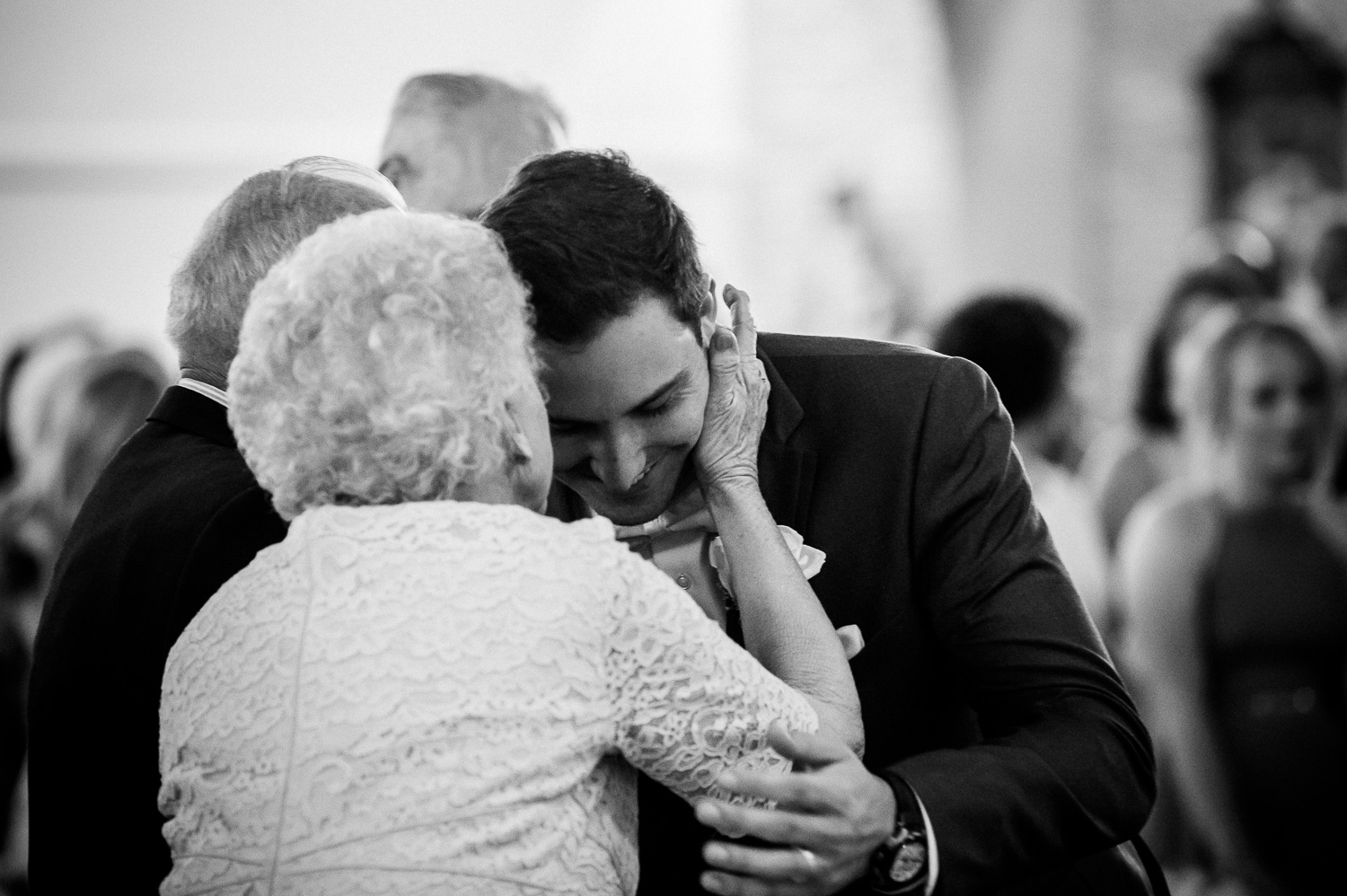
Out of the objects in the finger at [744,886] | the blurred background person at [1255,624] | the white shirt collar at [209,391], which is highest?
the white shirt collar at [209,391]

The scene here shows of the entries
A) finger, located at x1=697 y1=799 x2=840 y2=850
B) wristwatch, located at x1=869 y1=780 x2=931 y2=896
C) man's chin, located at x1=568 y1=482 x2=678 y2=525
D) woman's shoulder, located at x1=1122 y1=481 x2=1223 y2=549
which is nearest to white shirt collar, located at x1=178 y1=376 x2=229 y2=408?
man's chin, located at x1=568 y1=482 x2=678 y2=525

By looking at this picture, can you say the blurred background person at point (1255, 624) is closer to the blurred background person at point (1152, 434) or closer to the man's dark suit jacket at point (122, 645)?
the blurred background person at point (1152, 434)

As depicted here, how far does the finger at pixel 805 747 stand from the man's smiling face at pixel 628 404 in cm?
51

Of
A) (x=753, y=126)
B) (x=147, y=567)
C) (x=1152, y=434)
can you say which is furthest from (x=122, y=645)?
(x=753, y=126)

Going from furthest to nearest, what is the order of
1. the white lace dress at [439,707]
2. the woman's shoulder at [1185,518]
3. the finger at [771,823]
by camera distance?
the woman's shoulder at [1185,518] → the finger at [771,823] → the white lace dress at [439,707]

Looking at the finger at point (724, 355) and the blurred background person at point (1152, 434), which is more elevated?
the finger at point (724, 355)

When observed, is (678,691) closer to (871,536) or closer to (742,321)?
(871,536)

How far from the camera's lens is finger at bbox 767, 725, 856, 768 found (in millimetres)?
1632

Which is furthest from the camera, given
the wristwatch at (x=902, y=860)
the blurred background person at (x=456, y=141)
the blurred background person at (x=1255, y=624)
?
the blurred background person at (x=1255, y=624)

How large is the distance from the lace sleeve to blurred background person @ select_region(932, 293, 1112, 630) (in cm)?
A: 267

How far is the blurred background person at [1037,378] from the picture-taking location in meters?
4.21

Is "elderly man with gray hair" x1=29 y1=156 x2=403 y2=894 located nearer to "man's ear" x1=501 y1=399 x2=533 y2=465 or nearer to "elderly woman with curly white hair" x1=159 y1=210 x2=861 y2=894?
"elderly woman with curly white hair" x1=159 y1=210 x2=861 y2=894

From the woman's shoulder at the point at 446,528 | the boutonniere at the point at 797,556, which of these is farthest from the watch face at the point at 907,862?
the woman's shoulder at the point at 446,528

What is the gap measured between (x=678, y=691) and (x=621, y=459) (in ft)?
1.71
